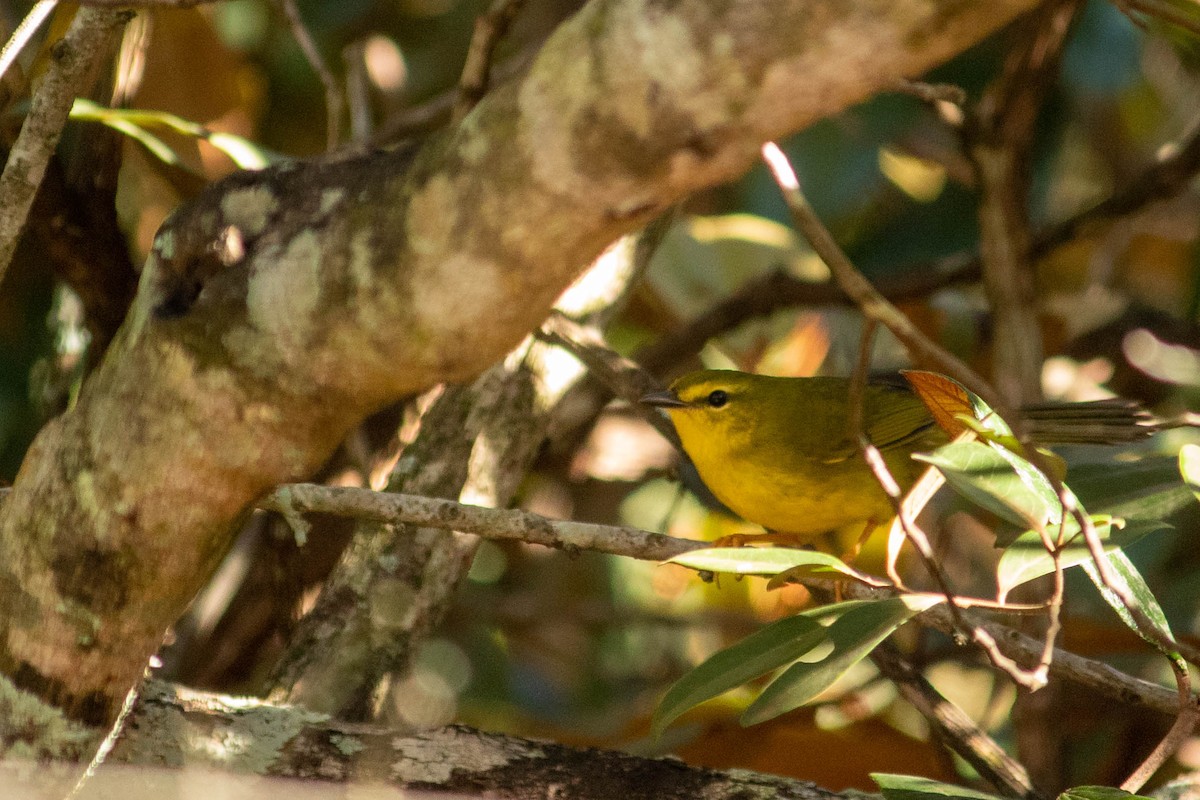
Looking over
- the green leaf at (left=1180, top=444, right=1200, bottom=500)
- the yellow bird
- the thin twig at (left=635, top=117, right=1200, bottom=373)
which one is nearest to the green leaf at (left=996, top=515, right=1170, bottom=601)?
the green leaf at (left=1180, top=444, right=1200, bottom=500)

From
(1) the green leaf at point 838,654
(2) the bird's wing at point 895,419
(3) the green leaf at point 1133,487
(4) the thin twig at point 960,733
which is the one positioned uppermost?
(1) the green leaf at point 838,654

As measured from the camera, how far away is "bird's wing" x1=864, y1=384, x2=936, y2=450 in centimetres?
330

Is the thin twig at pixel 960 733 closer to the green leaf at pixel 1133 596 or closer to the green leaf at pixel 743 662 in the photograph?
the green leaf at pixel 1133 596

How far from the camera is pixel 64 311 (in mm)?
3262

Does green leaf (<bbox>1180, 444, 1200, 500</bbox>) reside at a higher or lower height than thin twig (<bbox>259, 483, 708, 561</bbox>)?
lower

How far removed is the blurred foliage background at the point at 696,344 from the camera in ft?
10.3

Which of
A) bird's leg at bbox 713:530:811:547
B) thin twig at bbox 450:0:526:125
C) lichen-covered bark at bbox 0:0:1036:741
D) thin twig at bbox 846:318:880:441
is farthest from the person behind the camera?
bird's leg at bbox 713:530:811:547

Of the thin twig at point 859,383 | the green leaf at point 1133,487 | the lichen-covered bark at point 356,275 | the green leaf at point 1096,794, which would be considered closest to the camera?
the lichen-covered bark at point 356,275

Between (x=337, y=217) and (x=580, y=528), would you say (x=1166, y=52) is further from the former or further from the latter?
(x=337, y=217)

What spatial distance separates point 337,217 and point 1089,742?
115 inches

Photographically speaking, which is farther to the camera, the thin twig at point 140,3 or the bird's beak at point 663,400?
the bird's beak at point 663,400

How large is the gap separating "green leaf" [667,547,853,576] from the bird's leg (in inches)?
47.3

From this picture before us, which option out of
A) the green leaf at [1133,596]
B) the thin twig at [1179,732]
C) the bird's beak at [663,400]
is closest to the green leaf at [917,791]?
the thin twig at [1179,732]

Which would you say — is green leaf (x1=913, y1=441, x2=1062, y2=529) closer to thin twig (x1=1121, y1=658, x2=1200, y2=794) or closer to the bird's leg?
thin twig (x1=1121, y1=658, x2=1200, y2=794)
